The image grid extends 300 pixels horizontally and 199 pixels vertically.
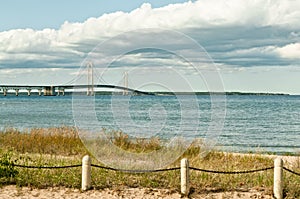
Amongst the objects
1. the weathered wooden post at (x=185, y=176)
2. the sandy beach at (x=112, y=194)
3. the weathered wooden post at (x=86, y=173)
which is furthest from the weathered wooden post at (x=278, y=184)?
the weathered wooden post at (x=86, y=173)

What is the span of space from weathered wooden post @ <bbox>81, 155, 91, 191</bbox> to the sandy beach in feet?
0.46

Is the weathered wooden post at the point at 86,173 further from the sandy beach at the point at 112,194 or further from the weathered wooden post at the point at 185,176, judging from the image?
the weathered wooden post at the point at 185,176

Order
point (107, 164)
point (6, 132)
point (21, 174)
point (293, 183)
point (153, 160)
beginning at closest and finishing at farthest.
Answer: point (293, 183) → point (21, 174) → point (107, 164) → point (153, 160) → point (6, 132)

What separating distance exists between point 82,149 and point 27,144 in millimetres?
2012

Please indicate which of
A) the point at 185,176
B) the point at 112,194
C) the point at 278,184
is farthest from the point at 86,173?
the point at 278,184

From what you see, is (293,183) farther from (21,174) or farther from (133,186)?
(21,174)

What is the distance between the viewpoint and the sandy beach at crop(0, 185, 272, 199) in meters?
10.3

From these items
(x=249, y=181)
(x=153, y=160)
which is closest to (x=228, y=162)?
(x=153, y=160)

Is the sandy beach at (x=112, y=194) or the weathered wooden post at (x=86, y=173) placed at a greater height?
the weathered wooden post at (x=86, y=173)

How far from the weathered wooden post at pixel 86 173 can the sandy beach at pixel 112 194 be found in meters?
0.14

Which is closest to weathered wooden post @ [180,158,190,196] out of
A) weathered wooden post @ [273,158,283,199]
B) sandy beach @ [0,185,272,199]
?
sandy beach @ [0,185,272,199]

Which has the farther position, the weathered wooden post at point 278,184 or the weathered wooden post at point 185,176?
the weathered wooden post at point 185,176

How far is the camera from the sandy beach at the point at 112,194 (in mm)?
10281

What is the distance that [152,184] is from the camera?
433 inches
